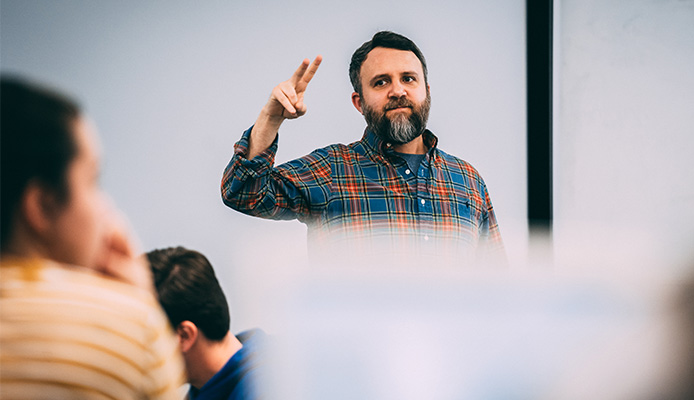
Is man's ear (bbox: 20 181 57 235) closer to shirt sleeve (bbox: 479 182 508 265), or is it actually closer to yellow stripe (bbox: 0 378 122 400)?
yellow stripe (bbox: 0 378 122 400)

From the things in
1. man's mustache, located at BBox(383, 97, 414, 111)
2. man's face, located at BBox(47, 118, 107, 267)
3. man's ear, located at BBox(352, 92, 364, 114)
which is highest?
man's ear, located at BBox(352, 92, 364, 114)

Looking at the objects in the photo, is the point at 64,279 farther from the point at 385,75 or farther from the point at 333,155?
the point at 385,75

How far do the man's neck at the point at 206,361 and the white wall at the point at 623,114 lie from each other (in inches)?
57.9

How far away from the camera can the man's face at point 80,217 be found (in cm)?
58

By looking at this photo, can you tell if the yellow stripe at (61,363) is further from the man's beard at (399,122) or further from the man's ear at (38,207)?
the man's beard at (399,122)

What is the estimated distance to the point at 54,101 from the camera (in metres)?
0.60

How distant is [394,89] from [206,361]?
2.89ft

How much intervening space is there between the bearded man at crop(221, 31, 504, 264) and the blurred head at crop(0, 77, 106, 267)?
2.13 ft

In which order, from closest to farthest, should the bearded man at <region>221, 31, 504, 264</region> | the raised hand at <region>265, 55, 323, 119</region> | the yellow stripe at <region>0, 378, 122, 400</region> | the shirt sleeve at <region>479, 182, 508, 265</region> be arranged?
1. the yellow stripe at <region>0, 378, 122, 400</region>
2. the raised hand at <region>265, 55, 323, 119</region>
3. the bearded man at <region>221, 31, 504, 264</region>
4. the shirt sleeve at <region>479, 182, 508, 265</region>

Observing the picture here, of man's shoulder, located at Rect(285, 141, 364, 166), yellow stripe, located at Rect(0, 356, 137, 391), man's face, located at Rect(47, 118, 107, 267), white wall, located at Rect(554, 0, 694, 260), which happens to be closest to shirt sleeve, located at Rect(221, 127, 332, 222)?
man's shoulder, located at Rect(285, 141, 364, 166)

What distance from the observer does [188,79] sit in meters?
1.70

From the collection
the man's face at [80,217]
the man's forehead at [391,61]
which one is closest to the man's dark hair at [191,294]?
the man's face at [80,217]

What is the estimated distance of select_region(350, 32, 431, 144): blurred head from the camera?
1.45 meters

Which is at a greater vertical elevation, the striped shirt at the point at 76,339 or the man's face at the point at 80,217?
the man's face at the point at 80,217
